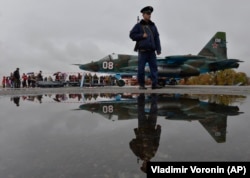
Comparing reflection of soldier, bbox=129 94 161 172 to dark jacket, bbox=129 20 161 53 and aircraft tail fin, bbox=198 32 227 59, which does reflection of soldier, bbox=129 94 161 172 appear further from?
aircraft tail fin, bbox=198 32 227 59

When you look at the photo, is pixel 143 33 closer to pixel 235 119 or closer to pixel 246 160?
pixel 235 119

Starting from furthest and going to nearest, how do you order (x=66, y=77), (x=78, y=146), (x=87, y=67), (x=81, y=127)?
(x=66, y=77) < (x=87, y=67) < (x=81, y=127) < (x=78, y=146)

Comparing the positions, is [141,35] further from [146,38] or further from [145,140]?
[145,140]

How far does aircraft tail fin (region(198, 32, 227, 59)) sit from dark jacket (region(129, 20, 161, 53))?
18237 millimetres

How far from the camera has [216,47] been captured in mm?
22734

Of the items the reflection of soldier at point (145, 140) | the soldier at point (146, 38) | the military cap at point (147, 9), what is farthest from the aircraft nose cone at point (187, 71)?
the reflection of soldier at point (145, 140)

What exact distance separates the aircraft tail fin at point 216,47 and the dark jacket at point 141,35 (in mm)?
18237

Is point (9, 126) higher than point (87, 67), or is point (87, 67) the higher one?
point (87, 67)

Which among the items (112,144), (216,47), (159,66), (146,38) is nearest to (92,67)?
(159,66)

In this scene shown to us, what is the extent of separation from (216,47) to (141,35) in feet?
64.0

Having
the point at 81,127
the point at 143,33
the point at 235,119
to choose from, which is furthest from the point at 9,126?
the point at 143,33

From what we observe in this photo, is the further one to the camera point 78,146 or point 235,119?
point 235,119

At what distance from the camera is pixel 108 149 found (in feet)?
4.73

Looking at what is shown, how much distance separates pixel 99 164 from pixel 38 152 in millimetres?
426
